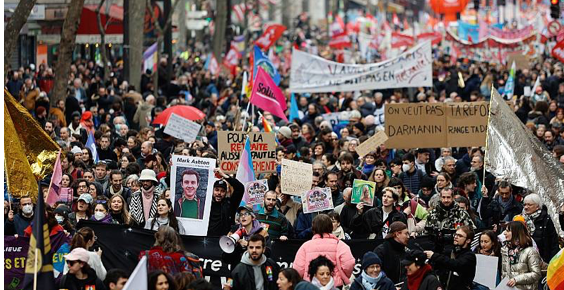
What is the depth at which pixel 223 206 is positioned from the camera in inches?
508

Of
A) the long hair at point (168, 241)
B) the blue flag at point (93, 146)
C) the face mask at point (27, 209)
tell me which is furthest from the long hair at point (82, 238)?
the blue flag at point (93, 146)

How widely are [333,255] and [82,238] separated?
6.30ft

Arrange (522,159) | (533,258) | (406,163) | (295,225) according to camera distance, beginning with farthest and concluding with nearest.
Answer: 1. (406,163)
2. (522,159)
3. (295,225)
4. (533,258)

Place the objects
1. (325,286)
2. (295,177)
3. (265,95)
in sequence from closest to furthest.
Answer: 1. (325,286)
2. (295,177)
3. (265,95)

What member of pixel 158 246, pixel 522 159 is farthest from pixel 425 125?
pixel 158 246

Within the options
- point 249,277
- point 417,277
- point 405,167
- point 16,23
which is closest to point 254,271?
point 249,277

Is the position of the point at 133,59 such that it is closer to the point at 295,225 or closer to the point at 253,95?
the point at 253,95

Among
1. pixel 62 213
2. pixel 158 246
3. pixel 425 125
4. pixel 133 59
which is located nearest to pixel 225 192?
pixel 62 213

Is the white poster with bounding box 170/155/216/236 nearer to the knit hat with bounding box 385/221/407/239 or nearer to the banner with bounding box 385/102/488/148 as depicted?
the knit hat with bounding box 385/221/407/239

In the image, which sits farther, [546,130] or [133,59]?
[133,59]

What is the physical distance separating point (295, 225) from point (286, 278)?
3.23m

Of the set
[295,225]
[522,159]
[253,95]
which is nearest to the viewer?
[295,225]

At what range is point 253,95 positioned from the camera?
747 inches

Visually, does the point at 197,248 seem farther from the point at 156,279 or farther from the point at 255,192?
the point at 156,279
